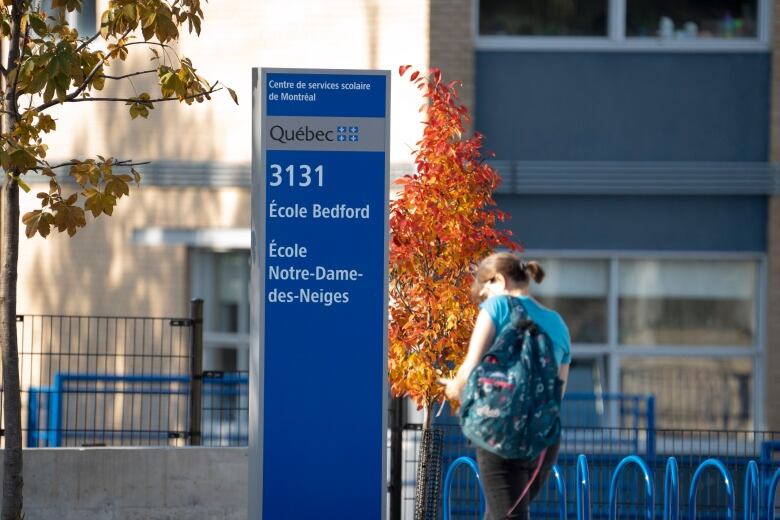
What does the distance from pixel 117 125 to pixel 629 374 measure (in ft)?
18.9

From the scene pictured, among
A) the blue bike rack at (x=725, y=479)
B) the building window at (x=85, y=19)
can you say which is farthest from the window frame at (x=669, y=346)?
the building window at (x=85, y=19)

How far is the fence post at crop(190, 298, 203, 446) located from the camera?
11062 millimetres

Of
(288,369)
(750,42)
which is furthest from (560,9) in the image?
(288,369)

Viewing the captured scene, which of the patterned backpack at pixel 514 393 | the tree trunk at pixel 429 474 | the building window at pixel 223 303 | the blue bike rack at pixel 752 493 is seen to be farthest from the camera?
the building window at pixel 223 303

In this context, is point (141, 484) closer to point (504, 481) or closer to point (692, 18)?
point (504, 481)

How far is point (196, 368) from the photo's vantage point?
1107 cm

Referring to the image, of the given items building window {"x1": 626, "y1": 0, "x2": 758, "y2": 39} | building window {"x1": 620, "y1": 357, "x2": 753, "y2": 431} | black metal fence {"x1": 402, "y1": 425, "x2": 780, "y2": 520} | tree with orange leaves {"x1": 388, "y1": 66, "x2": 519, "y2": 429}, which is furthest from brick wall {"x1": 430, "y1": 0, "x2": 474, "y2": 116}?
tree with orange leaves {"x1": 388, "y1": 66, "x2": 519, "y2": 429}

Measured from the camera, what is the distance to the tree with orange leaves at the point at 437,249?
8.95m

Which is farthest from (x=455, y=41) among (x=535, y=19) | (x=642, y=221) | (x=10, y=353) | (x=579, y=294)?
(x=10, y=353)

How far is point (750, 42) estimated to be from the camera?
13461 mm

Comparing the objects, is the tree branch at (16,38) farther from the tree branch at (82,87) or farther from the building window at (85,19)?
the building window at (85,19)

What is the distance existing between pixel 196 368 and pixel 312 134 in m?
3.78

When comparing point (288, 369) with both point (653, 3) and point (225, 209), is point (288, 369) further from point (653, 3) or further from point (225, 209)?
point (653, 3)

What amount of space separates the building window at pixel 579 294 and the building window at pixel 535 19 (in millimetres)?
2273
